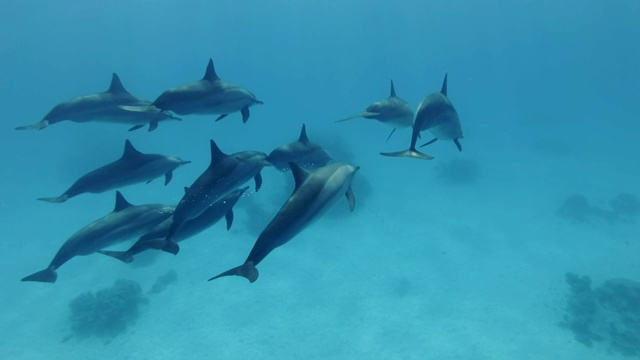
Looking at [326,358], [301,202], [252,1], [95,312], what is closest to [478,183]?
[326,358]

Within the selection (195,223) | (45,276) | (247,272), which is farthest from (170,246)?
(45,276)

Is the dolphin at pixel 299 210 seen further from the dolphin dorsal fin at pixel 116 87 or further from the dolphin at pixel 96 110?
the dolphin dorsal fin at pixel 116 87

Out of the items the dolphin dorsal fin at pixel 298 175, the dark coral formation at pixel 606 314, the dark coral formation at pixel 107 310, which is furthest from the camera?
the dark coral formation at pixel 107 310

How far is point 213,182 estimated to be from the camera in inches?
199

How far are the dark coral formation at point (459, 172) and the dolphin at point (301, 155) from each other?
77.0 feet

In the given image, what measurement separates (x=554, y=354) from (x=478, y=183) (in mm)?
17760

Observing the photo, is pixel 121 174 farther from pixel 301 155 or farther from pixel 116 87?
pixel 301 155

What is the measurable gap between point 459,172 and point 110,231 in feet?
94.2

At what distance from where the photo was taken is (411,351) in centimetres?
1314

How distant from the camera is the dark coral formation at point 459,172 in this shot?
29.5 meters

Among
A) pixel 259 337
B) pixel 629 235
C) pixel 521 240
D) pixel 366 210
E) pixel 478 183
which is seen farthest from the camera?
pixel 478 183

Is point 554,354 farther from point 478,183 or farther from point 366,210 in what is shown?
point 478,183

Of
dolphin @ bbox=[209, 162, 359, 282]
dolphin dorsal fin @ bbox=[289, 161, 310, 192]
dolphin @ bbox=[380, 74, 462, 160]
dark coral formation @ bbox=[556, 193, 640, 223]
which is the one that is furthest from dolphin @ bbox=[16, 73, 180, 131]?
dark coral formation @ bbox=[556, 193, 640, 223]

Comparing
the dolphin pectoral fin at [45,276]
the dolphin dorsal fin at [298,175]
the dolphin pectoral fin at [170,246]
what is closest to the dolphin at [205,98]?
the dolphin pectoral fin at [170,246]
